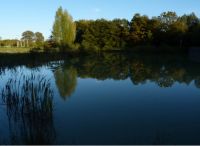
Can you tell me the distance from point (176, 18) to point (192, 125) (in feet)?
140

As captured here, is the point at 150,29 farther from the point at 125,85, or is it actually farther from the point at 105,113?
the point at 105,113

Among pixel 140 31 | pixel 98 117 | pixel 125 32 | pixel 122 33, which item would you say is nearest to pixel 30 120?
pixel 98 117

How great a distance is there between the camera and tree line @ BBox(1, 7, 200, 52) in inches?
1609

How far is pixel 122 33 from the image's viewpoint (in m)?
47.3

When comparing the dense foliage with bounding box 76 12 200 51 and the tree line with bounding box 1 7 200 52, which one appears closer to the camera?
the tree line with bounding box 1 7 200 52

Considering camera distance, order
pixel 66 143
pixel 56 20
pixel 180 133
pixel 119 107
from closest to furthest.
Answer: pixel 66 143 < pixel 180 133 < pixel 119 107 < pixel 56 20

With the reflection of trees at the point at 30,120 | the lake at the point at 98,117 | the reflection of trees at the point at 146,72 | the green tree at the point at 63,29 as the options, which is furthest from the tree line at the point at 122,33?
the reflection of trees at the point at 30,120

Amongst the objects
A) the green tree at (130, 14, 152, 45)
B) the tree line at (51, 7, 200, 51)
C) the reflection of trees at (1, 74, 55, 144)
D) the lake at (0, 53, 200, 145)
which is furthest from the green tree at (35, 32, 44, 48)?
the reflection of trees at (1, 74, 55, 144)

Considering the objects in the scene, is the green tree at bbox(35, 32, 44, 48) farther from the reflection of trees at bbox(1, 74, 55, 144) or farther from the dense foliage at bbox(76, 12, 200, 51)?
the reflection of trees at bbox(1, 74, 55, 144)

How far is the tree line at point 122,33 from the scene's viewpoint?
40869mm

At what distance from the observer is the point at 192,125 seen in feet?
19.3

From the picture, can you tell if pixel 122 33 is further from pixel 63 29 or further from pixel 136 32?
pixel 63 29

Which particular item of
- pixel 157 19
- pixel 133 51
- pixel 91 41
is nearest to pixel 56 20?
pixel 91 41

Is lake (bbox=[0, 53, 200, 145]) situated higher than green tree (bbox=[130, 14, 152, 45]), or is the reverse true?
green tree (bbox=[130, 14, 152, 45])
